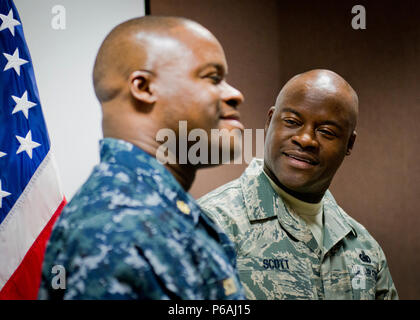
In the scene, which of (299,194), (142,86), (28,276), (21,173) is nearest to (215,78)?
(142,86)

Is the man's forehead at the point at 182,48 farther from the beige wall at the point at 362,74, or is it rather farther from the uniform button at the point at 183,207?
the beige wall at the point at 362,74

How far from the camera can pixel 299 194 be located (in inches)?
46.3

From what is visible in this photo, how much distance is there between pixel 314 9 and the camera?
60.6 inches

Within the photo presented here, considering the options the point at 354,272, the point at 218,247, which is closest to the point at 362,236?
the point at 354,272

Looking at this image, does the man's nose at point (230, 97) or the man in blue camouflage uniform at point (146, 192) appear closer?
the man in blue camouflage uniform at point (146, 192)

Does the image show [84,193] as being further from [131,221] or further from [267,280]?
[267,280]

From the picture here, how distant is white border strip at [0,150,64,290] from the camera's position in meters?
1.20

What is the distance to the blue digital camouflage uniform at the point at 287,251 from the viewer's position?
106 centimetres

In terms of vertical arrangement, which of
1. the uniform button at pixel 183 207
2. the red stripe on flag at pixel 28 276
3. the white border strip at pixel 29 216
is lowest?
the red stripe on flag at pixel 28 276

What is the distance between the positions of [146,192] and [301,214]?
25.2 inches

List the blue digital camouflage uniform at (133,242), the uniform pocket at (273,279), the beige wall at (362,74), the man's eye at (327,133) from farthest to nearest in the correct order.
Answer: the beige wall at (362,74) < the man's eye at (327,133) < the uniform pocket at (273,279) < the blue digital camouflage uniform at (133,242)

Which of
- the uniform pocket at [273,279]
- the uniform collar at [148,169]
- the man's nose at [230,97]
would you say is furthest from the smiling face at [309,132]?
the uniform collar at [148,169]

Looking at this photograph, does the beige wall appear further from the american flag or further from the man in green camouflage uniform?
the american flag

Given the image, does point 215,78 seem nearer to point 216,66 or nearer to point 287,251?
point 216,66
